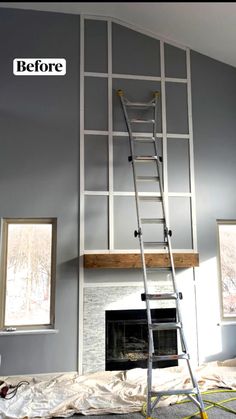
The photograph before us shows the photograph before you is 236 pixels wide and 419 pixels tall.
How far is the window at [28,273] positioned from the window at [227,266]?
218cm

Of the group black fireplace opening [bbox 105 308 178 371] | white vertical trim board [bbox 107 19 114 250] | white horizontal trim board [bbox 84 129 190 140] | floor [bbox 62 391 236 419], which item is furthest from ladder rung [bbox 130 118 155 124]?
floor [bbox 62 391 236 419]

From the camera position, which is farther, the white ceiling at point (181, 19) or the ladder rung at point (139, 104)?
the ladder rung at point (139, 104)

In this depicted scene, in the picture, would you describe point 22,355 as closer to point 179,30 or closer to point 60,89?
point 60,89

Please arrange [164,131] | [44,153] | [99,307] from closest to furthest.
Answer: [99,307] < [44,153] < [164,131]

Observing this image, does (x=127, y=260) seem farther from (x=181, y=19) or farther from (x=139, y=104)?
(x=181, y=19)

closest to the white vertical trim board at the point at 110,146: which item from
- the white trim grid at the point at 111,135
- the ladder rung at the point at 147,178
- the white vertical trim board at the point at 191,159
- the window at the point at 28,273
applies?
the white trim grid at the point at 111,135

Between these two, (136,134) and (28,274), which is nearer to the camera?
(28,274)

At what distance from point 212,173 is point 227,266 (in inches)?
49.2

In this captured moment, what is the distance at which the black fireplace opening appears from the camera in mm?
3912

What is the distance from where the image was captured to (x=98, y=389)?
3.32 meters

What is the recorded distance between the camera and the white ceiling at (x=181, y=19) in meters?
3.87

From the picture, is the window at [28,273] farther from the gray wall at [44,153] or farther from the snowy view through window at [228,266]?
the snowy view through window at [228,266]

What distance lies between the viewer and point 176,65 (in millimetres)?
4531

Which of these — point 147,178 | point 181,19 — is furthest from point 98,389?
point 181,19
